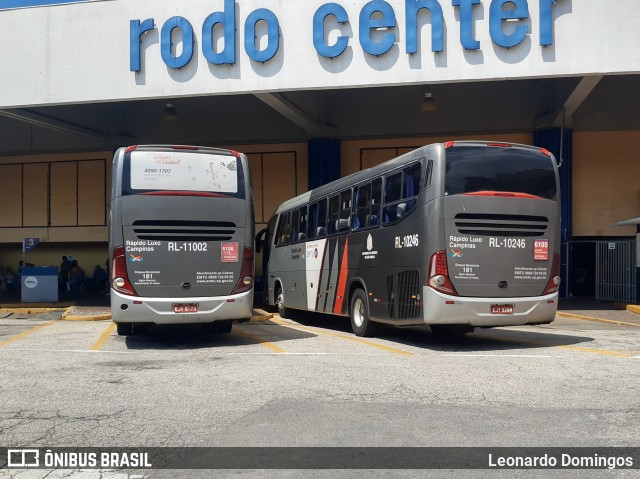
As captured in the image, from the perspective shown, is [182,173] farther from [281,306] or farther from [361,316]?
[281,306]

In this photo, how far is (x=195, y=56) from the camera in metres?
20.2

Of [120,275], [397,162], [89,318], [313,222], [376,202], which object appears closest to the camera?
[120,275]

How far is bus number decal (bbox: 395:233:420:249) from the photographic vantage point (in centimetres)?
1143

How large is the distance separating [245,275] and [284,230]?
22.8 ft

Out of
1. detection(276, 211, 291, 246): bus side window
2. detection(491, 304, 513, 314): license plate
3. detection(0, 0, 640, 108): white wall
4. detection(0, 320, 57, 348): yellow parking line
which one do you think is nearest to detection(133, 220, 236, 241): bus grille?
detection(0, 320, 57, 348): yellow parking line

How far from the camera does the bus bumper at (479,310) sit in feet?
35.9

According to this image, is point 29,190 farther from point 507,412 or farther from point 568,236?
point 507,412

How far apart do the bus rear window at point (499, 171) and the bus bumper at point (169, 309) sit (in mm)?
4355

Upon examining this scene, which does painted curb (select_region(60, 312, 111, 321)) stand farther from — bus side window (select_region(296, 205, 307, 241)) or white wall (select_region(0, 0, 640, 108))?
white wall (select_region(0, 0, 640, 108))

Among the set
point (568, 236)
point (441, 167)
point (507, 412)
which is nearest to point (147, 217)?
point (441, 167)

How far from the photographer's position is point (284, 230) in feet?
63.5

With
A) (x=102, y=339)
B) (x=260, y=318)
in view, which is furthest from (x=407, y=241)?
(x=260, y=318)

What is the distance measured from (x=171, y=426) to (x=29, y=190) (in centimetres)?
2780

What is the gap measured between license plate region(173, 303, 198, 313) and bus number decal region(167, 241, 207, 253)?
956 millimetres
